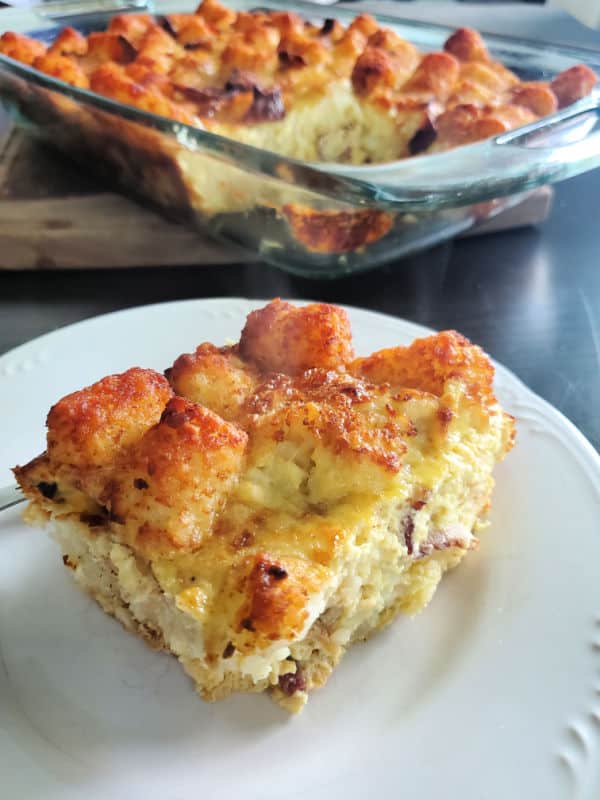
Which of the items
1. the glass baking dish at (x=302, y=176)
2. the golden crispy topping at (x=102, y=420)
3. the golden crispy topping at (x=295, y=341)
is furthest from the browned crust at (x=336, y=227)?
the golden crispy topping at (x=102, y=420)

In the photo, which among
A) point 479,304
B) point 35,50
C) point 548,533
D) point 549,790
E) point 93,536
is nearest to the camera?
point 549,790

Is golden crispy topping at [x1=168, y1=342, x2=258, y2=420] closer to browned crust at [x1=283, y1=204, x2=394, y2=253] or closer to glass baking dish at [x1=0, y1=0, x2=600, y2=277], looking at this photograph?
glass baking dish at [x1=0, y1=0, x2=600, y2=277]

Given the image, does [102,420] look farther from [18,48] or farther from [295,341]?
[18,48]

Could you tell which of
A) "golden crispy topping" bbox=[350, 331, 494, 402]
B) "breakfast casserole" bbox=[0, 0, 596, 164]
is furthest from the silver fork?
"breakfast casserole" bbox=[0, 0, 596, 164]

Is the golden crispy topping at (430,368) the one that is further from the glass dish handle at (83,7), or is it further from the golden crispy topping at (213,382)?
the glass dish handle at (83,7)

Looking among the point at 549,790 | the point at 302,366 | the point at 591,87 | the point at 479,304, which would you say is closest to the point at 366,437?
the point at 302,366

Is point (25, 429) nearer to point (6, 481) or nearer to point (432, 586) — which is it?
point (6, 481)
